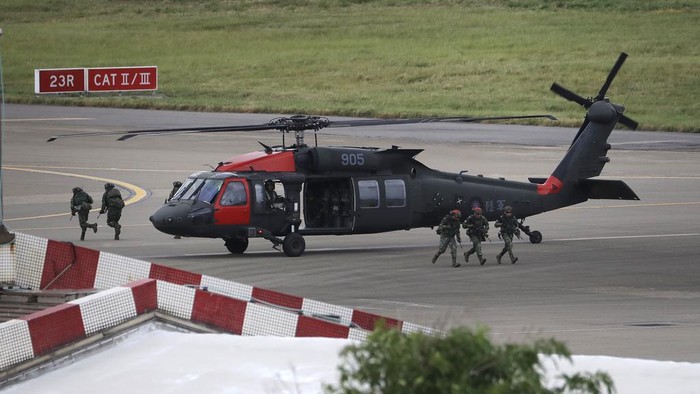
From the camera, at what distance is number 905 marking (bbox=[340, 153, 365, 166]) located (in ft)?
88.4

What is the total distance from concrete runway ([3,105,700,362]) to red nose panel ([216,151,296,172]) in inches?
70.9

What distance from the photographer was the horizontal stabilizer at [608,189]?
29.1m

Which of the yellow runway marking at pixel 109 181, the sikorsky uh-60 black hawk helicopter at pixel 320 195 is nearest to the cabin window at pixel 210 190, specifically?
the sikorsky uh-60 black hawk helicopter at pixel 320 195

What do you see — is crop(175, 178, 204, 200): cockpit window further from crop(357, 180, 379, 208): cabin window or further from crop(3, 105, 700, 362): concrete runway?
crop(357, 180, 379, 208): cabin window

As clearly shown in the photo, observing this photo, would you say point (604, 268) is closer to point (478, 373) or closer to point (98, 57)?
point (478, 373)

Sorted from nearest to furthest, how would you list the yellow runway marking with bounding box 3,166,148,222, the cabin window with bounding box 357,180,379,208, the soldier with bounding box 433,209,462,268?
the soldier with bounding box 433,209,462,268 < the cabin window with bounding box 357,180,379,208 < the yellow runway marking with bounding box 3,166,148,222

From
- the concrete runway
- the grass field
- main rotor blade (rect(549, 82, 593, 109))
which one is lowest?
the concrete runway

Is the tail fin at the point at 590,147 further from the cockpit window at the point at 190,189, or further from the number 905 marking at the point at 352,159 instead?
the cockpit window at the point at 190,189

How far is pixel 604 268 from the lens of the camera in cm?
2530

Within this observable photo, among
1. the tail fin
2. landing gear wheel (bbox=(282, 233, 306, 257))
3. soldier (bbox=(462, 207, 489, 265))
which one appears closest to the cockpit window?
landing gear wheel (bbox=(282, 233, 306, 257))

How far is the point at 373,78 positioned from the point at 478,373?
70.2 metres

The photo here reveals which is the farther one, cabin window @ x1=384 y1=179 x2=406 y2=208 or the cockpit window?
cabin window @ x1=384 y1=179 x2=406 y2=208

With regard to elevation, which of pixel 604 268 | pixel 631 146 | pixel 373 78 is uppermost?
pixel 373 78

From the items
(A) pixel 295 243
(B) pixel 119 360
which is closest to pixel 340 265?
(A) pixel 295 243
